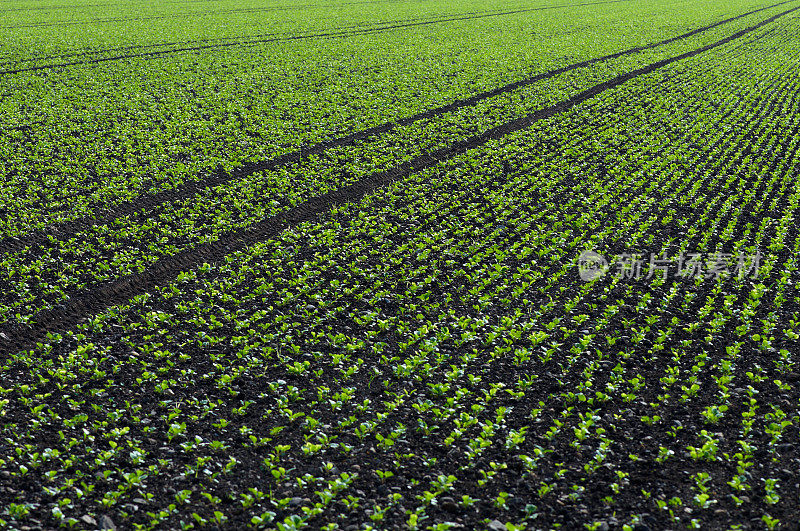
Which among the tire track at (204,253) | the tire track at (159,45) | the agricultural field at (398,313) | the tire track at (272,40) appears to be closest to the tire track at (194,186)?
the agricultural field at (398,313)

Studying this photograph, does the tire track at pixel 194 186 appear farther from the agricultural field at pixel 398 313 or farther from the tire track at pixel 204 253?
the tire track at pixel 204 253

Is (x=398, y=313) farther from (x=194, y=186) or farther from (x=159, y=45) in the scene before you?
(x=159, y=45)

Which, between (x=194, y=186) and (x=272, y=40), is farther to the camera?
(x=272, y=40)

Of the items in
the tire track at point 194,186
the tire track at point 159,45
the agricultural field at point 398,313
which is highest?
the tire track at point 159,45

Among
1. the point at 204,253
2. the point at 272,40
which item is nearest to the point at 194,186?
the point at 204,253

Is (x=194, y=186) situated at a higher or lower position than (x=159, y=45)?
lower

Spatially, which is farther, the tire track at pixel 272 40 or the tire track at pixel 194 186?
the tire track at pixel 272 40

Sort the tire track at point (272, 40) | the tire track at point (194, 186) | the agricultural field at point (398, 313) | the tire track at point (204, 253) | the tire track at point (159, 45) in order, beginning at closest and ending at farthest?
the agricultural field at point (398, 313), the tire track at point (204, 253), the tire track at point (194, 186), the tire track at point (272, 40), the tire track at point (159, 45)
